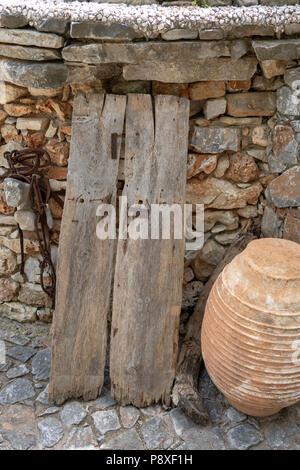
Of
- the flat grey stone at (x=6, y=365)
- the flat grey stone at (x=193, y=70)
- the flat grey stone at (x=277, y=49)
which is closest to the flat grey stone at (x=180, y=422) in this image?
the flat grey stone at (x=6, y=365)

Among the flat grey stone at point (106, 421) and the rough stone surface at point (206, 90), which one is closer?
the flat grey stone at point (106, 421)

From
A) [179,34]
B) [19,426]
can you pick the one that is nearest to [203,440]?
[19,426]

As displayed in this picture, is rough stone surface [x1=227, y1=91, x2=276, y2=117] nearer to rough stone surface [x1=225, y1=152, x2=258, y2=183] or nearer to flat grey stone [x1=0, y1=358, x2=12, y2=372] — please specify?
rough stone surface [x1=225, y1=152, x2=258, y2=183]

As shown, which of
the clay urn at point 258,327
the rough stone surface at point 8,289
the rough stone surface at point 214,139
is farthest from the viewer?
the rough stone surface at point 8,289

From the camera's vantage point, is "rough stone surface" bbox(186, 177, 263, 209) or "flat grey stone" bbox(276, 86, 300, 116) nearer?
"flat grey stone" bbox(276, 86, 300, 116)

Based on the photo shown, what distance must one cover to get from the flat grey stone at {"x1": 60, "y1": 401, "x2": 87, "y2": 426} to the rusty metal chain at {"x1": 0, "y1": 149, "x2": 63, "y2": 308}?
0.78 m

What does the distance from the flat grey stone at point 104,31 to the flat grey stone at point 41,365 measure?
1.84 m

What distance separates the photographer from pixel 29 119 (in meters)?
2.67

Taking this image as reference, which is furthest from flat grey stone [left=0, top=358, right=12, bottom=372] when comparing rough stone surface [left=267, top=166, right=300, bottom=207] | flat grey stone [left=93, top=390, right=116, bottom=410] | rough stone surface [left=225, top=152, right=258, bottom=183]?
rough stone surface [left=267, top=166, right=300, bottom=207]

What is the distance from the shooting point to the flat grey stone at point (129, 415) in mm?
2381

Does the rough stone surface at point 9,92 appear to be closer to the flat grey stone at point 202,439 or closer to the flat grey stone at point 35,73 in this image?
the flat grey stone at point 35,73

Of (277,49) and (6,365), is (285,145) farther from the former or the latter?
(6,365)

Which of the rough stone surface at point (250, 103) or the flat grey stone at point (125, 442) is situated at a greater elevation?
the rough stone surface at point (250, 103)

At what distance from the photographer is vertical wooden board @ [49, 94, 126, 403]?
2.48 m
